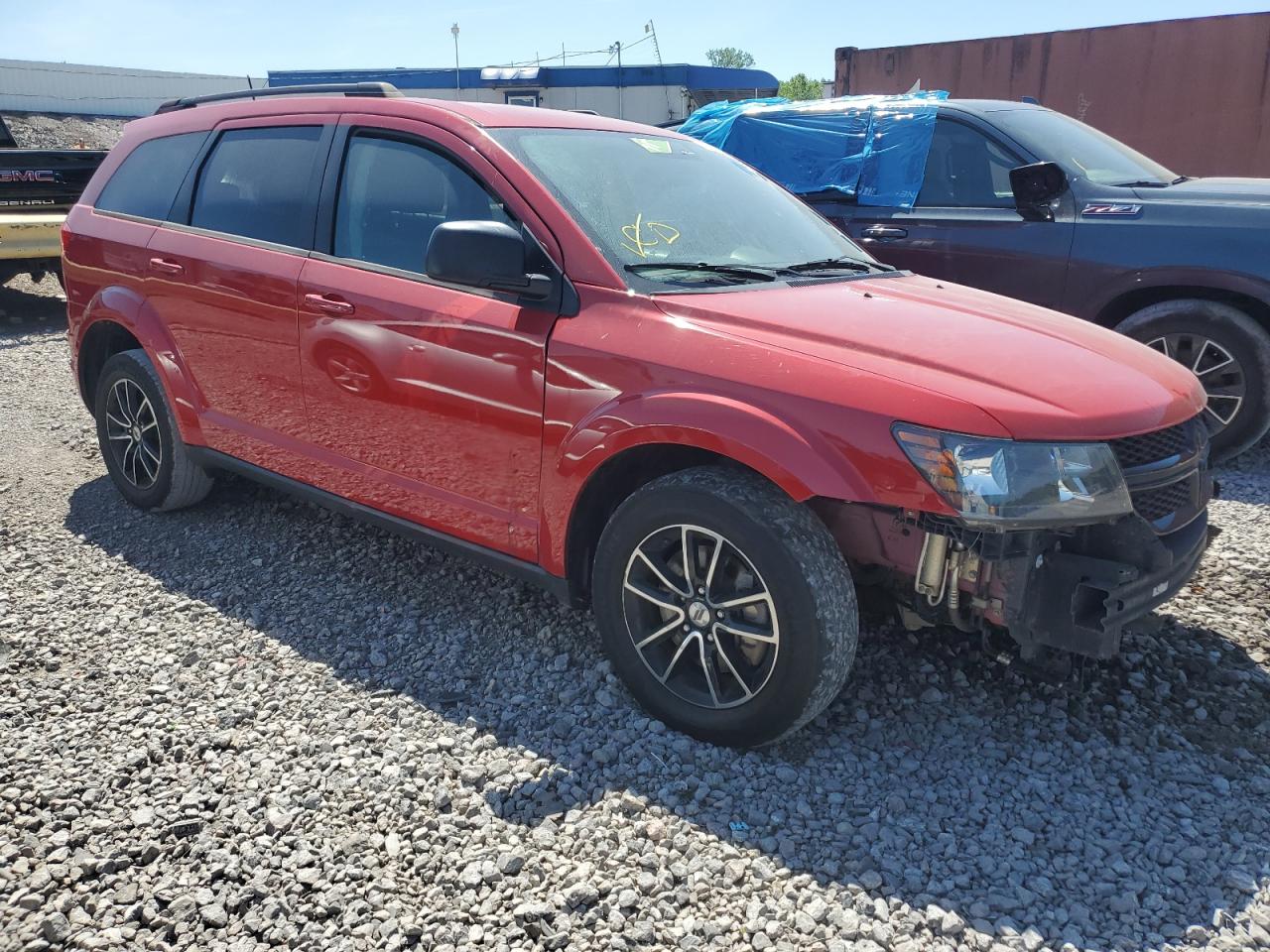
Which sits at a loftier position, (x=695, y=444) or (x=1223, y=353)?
(x=695, y=444)

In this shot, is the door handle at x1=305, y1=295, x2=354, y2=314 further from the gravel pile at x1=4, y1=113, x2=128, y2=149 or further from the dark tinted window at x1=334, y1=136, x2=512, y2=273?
the gravel pile at x1=4, y1=113, x2=128, y2=149

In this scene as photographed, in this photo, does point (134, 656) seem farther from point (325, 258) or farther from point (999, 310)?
point (999, 310)

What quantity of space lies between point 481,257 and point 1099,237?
Answer: 4050mm

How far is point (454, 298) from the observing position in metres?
3.19

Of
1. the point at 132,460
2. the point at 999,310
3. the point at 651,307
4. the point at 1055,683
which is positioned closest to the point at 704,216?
the point at 651,307

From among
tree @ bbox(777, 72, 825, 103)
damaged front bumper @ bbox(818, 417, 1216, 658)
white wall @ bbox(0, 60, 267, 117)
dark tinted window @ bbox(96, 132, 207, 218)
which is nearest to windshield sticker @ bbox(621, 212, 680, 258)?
damaged front bumper @ bbox(818, 417, 1216, 658)

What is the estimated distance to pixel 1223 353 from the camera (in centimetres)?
517

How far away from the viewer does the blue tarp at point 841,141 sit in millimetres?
6277

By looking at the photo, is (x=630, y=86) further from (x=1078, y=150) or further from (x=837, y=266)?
(x=837, y=266)

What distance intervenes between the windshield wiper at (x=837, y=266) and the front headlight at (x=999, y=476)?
3.76 feet

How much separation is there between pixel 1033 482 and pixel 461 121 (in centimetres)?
220

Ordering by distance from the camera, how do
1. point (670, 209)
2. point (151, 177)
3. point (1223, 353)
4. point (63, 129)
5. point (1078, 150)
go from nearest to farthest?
point (670, 209)
point (151, 177)
point (1223, 353)
point (1078, 150)
point (63, 129)

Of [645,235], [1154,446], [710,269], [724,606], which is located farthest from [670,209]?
[1154,446]

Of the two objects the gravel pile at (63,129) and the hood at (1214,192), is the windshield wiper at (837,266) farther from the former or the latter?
the gravel pile at (63,129)
